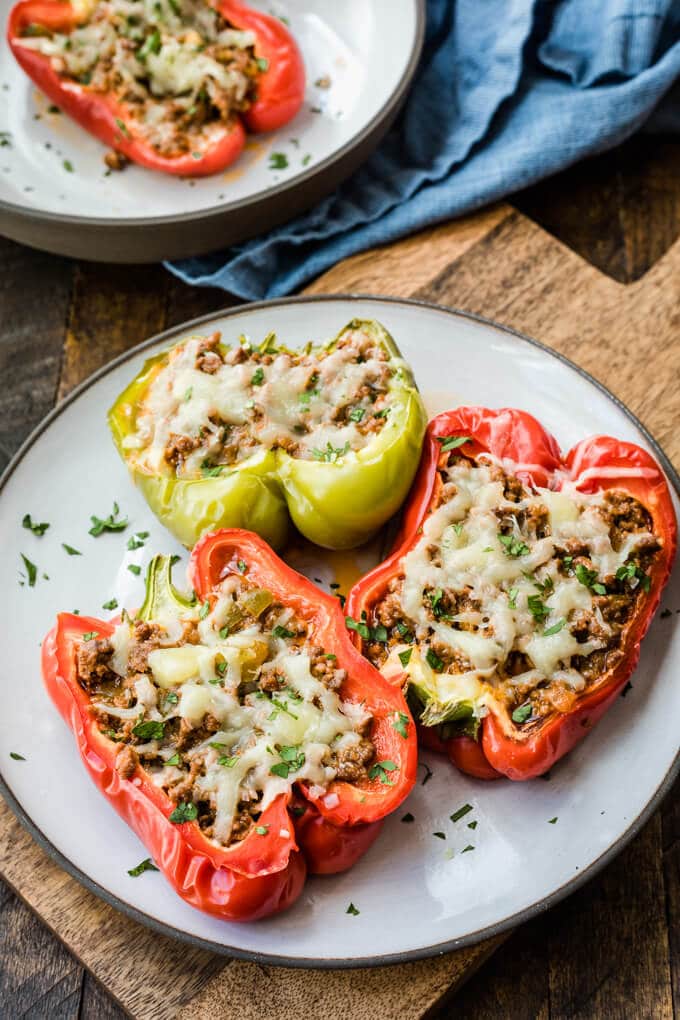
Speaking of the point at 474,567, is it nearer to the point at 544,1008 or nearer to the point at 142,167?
the point at 544,1008

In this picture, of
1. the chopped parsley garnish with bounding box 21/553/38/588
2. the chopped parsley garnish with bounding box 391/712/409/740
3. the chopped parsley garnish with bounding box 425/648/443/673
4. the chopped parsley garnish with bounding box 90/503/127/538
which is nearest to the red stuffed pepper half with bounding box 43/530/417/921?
the chopped parsley garnish with bounding box 391/712/409/740

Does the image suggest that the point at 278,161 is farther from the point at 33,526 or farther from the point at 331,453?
the point at 33,526

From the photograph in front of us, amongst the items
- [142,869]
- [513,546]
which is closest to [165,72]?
[513,546]

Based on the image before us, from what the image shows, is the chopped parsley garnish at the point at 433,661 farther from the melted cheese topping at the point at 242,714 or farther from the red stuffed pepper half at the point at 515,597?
the melted cheese topping at the point at 242,714

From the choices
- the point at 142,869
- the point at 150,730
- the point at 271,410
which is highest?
the point at 271,410

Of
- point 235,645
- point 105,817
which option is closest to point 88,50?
point 235,645

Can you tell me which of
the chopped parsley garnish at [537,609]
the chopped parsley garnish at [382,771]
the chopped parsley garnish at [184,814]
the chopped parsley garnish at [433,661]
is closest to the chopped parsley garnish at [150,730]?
the chopped parsley garnish at [184,814]

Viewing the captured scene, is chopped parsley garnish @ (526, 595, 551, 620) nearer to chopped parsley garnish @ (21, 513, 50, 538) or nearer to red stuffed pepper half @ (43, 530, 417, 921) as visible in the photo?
red stuffed pepper half @ (43, 530, 417, 921)

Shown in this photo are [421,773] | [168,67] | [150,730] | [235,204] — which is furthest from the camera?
[168,67]
